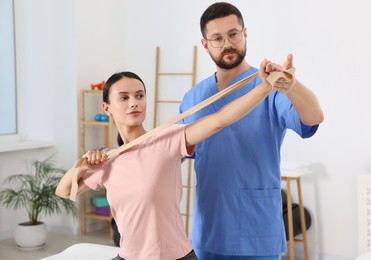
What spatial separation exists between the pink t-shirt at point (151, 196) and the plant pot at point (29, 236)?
10.2 feet

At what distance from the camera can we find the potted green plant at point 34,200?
464 cm

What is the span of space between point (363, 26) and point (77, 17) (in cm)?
238

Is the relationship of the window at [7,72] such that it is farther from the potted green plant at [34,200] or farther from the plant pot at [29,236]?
the plant pot at [29,236]

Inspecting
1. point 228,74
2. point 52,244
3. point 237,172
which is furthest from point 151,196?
point 52,244

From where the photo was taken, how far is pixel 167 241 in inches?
65.5

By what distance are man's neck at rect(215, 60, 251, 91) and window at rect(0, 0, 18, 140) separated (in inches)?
141

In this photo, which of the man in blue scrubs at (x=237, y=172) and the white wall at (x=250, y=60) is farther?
the white wall at (x=250, y=60)

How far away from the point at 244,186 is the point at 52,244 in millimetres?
3285

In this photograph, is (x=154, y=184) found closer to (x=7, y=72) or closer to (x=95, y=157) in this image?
(x=95, y=157)

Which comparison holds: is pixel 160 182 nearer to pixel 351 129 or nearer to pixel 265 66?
pixel 265 66

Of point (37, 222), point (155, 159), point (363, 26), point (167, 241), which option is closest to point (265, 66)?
point (155, 159)

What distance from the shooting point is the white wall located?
163 inches

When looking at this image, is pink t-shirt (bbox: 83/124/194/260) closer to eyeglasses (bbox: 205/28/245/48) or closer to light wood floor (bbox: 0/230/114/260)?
eyeglasses (bbox: 205/28/245/48)

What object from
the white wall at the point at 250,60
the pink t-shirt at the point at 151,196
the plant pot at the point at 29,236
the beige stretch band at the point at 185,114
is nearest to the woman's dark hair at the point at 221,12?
the beige stretch band at the point at 185,114
